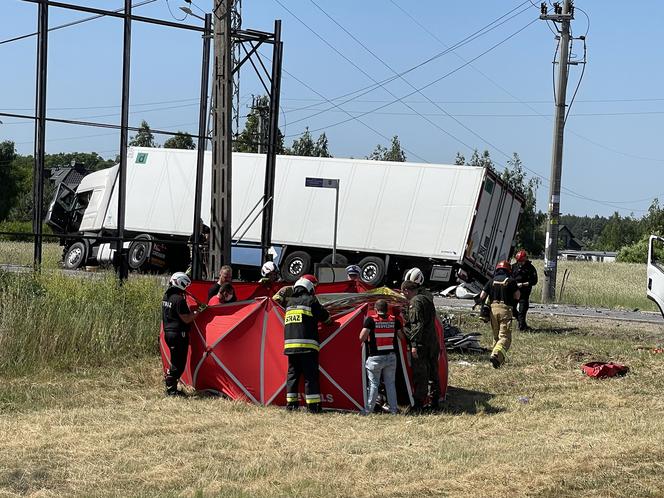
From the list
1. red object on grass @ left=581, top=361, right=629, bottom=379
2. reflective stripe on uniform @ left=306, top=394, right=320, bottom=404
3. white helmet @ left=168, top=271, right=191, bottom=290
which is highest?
white helmet @ left=168, top=271, right=191, bottom=290

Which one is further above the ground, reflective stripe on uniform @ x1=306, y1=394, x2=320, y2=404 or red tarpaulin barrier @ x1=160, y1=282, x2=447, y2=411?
red tarpaulin barrier @ x1=160, y1=282, x2=447, y2=411

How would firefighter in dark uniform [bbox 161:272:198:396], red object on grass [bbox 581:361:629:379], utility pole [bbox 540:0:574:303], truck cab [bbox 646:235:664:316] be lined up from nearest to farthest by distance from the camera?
firefighter in dark uniform [bbox 161:272:198:396] → red object on grass [bbox 581:361:629:379] → truck cab [bbox 646:235:664:316] → utility pole [bbox 540:0:574:303]

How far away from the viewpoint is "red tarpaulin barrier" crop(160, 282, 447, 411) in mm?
11445

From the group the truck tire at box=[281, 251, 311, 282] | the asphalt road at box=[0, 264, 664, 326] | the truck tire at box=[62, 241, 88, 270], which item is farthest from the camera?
the truck tire at box=[62, 241, 88, 270]

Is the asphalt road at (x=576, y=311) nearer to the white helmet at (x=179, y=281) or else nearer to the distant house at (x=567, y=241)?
the white helmet at (x=179, y=281)

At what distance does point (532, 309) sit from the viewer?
25.1 metres

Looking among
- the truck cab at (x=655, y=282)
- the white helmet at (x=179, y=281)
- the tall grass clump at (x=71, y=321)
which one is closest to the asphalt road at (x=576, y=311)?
the truck cab at (x=655, y=282)

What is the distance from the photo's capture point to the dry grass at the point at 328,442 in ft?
25.1

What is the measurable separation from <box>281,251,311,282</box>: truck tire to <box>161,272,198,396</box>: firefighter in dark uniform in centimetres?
1764

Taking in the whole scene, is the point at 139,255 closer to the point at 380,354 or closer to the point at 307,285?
the point at 307,285

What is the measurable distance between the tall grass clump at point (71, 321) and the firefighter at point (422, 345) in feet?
15.6

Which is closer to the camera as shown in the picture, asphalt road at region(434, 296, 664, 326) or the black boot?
the black boot

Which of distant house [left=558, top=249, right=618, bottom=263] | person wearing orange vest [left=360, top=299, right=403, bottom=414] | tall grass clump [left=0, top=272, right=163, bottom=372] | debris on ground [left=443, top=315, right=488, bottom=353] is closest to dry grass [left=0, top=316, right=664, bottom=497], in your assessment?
person wearing orange vest [left=360, top=299, right=403, bottom=414]

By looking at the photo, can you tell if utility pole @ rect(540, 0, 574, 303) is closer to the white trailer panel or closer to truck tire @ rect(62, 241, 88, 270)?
the white trailer panel
